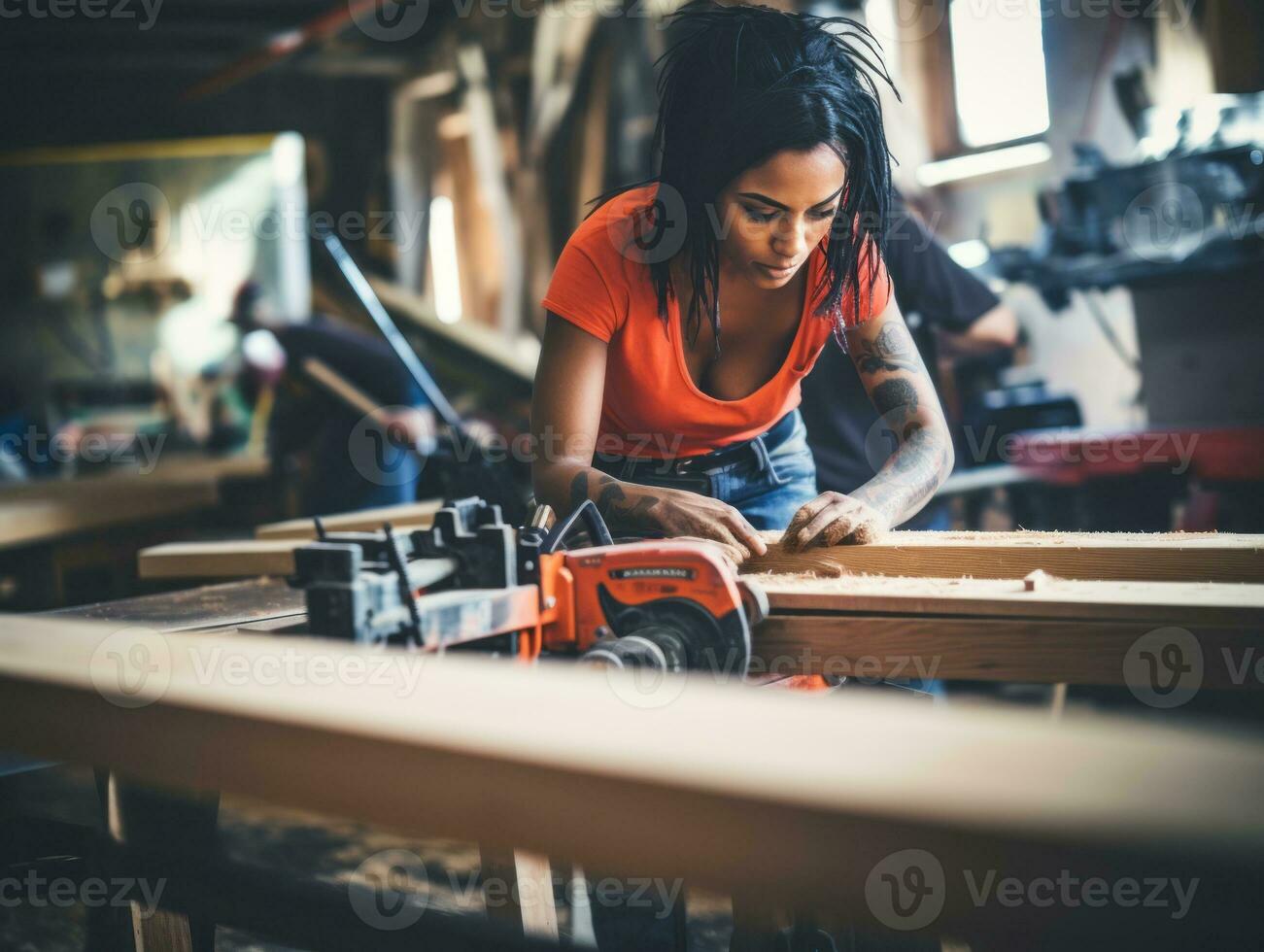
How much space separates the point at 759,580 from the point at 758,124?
62 centimetres

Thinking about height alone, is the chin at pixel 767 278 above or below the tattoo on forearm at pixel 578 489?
above

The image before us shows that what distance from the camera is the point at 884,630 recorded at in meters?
1.16

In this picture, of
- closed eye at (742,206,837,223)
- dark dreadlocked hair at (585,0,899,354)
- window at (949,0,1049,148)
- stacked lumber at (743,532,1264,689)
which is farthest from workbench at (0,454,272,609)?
window at (949,0,1049,148)

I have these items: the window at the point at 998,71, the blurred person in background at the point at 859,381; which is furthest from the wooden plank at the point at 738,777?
the window at the point at 998,71

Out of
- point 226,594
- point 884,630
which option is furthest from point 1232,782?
point 226,594

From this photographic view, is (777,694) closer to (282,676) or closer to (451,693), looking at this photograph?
(451,693)

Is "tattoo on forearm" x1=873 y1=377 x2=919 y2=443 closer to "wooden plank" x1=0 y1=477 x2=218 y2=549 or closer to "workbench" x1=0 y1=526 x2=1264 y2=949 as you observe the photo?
"workbench" x1=0 y1=526 x2=1264 y2=949

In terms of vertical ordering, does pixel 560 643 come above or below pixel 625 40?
below

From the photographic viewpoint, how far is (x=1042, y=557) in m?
1.32

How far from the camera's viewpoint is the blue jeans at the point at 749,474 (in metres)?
1.67

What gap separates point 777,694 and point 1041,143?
Answer: 4227 mm

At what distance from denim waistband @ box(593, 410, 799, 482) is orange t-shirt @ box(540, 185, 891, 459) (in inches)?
0.4

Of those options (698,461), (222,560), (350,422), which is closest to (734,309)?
(698,461)

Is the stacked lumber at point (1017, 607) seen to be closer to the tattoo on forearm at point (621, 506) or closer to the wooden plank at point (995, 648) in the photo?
the wooden plank at point (995, 648)
